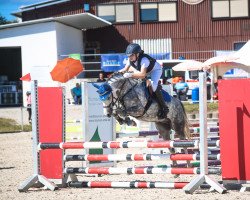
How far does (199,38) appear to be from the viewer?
43.1 meters

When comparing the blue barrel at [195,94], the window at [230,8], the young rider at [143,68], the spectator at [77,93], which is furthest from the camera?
the window at [230,8]

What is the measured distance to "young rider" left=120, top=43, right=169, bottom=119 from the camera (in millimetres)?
9750

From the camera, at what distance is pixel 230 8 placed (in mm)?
44094

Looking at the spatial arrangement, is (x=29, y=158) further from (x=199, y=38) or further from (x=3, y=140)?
(x=199, y=38)

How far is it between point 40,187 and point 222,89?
317 centimetres

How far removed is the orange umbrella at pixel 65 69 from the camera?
28.4 meters

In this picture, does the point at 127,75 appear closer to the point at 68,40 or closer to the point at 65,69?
the point at 65,69

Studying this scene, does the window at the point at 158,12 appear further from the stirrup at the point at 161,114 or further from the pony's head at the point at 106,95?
the pony's head at the point at 106,95

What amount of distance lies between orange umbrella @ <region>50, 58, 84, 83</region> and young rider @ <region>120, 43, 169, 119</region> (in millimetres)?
18394

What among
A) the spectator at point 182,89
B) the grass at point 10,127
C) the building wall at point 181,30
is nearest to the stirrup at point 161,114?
the grass at point 10,127

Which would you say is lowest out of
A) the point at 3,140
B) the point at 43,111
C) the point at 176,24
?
the point at 3,140

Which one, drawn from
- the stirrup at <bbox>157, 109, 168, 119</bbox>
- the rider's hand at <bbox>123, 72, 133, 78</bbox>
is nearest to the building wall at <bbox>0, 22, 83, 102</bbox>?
the stirrup at <bbox>157, 109, 168, 119</bbox>

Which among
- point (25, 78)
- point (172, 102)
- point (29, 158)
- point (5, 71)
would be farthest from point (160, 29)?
point (172, 102)

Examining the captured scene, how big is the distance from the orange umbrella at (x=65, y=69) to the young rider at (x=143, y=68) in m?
18.4
